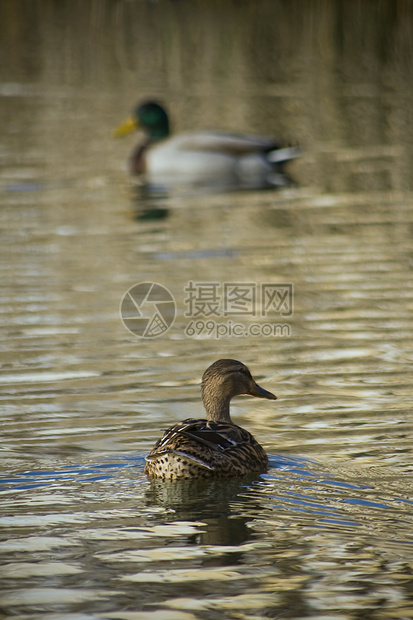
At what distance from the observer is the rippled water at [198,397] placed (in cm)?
483

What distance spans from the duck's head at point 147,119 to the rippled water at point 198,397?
1.02 meters

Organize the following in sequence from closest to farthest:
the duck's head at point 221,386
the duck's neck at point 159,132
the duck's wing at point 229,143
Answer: the duck's head at point 221,386 < the duck's wing at point 229,143 < the duck's neck at point 159,132

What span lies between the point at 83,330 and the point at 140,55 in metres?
22.0

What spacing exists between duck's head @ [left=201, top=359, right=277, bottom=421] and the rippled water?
1.01 feet

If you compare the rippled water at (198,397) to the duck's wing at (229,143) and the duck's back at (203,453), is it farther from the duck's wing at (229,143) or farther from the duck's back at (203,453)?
the duck's wing at (229,143)

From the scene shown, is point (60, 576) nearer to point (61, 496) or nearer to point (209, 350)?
point (61, 496)

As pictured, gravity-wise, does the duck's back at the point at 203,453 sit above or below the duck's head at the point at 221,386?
below

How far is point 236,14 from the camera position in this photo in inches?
1502

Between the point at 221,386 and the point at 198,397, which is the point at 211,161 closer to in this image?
the point at 198,397

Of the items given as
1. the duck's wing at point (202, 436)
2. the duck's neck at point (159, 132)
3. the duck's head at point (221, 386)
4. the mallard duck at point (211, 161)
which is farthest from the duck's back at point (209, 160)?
the duck's wing at point (202, 436)

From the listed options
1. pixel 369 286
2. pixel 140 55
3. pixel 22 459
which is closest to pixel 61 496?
pixel 22 459

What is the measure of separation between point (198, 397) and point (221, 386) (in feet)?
3.04

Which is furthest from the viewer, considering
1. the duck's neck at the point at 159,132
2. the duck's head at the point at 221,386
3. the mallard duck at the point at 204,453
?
the duck's neck at the point at 159,132

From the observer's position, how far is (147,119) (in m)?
18.5
